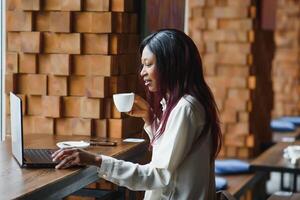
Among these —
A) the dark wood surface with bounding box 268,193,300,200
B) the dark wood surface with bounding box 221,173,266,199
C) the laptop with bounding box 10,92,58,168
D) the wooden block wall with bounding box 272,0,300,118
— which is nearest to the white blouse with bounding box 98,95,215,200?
the laptop with bounding box 10,92,58,168

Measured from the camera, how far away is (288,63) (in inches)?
353

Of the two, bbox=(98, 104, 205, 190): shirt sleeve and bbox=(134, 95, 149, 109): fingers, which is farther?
bbox=(134, 95, 149, 109): fingers

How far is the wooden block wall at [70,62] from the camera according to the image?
132 inches

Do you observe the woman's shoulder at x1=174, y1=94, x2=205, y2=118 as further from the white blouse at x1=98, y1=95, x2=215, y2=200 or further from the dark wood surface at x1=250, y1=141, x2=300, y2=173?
the dark wood surface at x1=250, y1=141, x2=300, y2=173

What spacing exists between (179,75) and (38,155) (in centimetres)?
70

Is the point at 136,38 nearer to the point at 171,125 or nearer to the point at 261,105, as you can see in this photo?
the point at 171,125

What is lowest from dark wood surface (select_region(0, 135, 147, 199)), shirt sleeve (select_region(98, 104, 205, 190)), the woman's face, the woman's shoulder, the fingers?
dark wood surface (select_region(0, 135, 147, 199))

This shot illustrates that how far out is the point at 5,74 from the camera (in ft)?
11.5

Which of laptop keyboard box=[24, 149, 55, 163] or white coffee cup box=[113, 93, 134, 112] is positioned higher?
white coffee cup box=[113, 93, 134, 112]

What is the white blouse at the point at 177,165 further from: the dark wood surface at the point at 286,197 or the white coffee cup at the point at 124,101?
the dark wood surface at the point at 286,197

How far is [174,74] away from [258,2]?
4.08 metres

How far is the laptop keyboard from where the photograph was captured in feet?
8.32

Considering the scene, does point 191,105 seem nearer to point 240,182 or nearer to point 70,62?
point 70,62

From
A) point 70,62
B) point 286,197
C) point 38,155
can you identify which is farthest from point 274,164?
point 38,155
